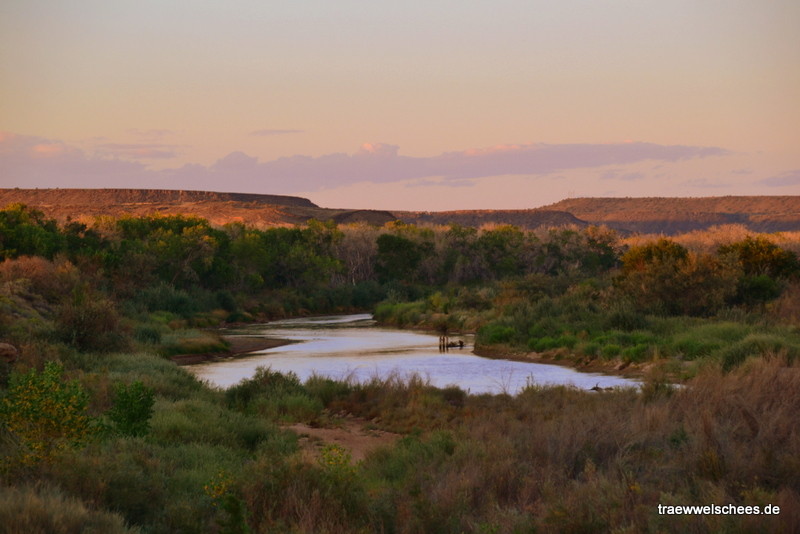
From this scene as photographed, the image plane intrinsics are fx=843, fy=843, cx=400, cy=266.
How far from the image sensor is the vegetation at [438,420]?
29.3 feet

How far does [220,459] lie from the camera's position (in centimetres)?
1279

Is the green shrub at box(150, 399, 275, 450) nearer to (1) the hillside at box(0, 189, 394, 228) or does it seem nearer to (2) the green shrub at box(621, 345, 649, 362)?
(2) the green shrub at box(621, 345, 649, 362)

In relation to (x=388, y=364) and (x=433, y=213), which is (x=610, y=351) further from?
(x=433, y=213)

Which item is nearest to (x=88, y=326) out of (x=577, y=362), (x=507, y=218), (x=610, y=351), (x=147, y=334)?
(x=147, y=334)

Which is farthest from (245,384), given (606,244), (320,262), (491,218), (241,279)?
(491,218)

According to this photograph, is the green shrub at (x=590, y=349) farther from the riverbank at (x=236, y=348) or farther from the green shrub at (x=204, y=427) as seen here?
the green shrub at (x=204, y=427)

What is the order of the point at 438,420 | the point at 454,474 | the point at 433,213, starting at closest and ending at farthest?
the point at 454,474 → the point at 438,420 → the point at 433,213

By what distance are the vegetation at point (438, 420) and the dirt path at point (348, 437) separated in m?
0.44

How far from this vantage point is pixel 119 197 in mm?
147500

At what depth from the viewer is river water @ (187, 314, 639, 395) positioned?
26.4 metres

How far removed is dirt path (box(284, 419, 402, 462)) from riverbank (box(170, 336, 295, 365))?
1697 centimetres

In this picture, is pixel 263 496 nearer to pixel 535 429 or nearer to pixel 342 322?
pixel 535 429

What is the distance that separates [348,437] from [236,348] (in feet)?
74.4

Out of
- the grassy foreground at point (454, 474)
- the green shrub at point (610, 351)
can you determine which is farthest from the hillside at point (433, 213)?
the grassy foreground at point (454, 474)
